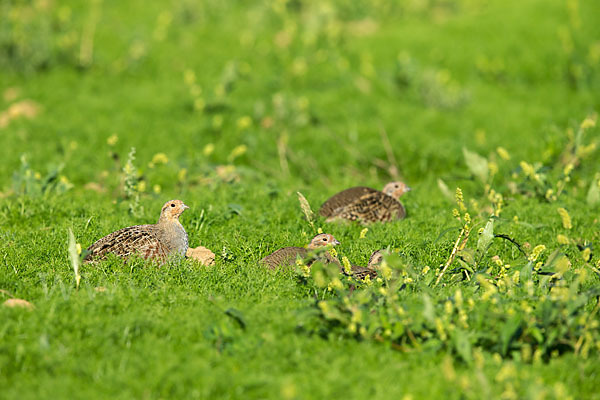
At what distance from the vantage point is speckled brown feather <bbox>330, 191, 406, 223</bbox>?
8172 millimetres

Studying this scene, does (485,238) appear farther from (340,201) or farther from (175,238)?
(175,238)

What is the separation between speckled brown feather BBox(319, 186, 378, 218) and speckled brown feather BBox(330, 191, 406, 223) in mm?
37

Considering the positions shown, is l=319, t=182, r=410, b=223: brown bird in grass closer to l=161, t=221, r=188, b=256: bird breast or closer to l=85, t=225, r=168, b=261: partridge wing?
l=161, t=221, r=188, b=256: bird breast

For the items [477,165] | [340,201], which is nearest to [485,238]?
[340,201]

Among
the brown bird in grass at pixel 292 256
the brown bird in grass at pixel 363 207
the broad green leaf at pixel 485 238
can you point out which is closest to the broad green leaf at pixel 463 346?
the broad green leaf at pixel 485 238

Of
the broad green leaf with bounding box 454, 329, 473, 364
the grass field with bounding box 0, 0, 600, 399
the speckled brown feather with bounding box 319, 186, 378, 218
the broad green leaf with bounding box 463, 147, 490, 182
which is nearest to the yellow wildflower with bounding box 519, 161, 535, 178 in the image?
the grass field with bounding box 0, 0, 600, 399

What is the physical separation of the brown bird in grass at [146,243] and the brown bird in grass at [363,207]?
2.12m

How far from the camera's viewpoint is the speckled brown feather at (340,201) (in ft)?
27.0

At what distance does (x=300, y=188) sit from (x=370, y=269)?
3117mm

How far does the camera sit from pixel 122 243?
6.64 m

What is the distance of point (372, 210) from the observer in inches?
326

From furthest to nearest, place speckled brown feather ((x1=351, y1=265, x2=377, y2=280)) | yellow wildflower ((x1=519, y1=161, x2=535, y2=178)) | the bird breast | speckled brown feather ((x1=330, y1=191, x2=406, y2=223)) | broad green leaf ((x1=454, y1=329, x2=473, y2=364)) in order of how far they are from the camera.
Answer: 1. yellow wildflower ((x1=519, y1=161, x2=535, y2=178))
2. speckled brown feather ((x1=330, y1=191, x2=406, y2=223))
3. the bird breast
4. speckled brown feather ((x1=351, y1=265, x2=377, y2=280))
5. broad green leaf ((x1=454, y1=329, x2=473, y2=364))

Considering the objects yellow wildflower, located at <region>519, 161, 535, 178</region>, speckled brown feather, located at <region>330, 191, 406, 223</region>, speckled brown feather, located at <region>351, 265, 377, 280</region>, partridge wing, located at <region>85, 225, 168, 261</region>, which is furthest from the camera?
yellow wildflower, located at <region>519, 161, 535, 178</region>

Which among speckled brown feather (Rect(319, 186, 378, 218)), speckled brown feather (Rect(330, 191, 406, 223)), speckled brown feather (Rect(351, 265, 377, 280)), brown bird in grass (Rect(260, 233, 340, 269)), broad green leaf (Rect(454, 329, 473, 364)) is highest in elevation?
speckled brown feather (Rect(319, 186, 378, 218))
